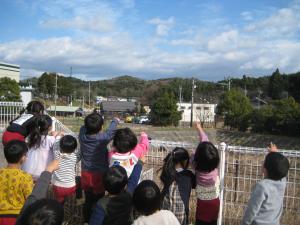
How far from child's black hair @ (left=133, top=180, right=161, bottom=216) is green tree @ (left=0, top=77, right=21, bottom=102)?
32.6m

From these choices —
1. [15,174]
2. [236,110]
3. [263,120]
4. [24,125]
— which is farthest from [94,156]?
[236,110]

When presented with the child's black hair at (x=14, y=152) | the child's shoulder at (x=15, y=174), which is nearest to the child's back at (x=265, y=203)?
the child's shoulder at (x=15, y=174)

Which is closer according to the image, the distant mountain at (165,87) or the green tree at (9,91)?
the green tree at (9,91)

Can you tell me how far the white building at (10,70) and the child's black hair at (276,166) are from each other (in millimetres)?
59677

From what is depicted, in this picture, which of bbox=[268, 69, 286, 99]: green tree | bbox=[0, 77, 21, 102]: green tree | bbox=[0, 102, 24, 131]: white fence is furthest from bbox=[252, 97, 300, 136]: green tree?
bbox=[0, 102, 24, 131]: white fence

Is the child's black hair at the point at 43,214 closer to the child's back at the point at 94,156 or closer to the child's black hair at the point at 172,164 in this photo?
the child's black hair at the point at 172,164

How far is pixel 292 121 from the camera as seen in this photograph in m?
33.7

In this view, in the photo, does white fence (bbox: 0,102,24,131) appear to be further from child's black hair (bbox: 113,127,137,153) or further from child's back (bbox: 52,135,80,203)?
child's black hair (bbox: 113,127,137,153)

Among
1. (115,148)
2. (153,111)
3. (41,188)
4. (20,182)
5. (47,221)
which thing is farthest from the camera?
(153,111)

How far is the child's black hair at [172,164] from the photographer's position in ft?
12.1

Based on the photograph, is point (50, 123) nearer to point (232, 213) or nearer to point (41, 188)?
point (41, 188)

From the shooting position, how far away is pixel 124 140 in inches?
150

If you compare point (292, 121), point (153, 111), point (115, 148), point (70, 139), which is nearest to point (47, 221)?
point (115, 148)

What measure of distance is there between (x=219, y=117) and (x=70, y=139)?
44.1 meters
